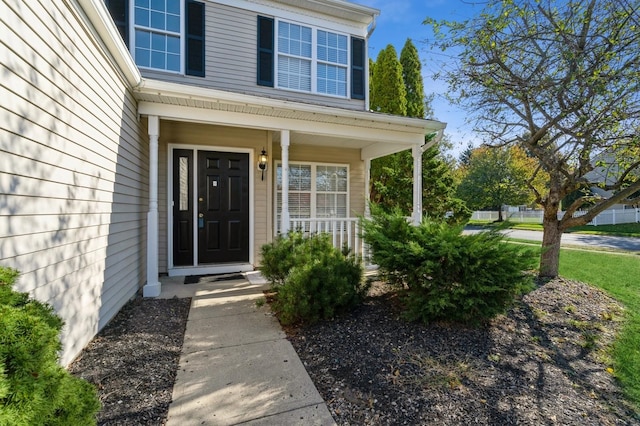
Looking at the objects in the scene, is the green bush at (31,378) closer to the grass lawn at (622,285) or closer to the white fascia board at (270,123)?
the grass lawn at (622,285)

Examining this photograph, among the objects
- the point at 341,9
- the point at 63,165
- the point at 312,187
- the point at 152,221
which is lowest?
the point at 152,221

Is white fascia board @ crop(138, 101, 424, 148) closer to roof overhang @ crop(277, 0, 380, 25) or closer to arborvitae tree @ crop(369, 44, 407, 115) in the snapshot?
roof overhang @ crop(277, 0, 380, 25)

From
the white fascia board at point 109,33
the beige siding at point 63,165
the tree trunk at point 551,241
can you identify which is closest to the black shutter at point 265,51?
the white fascia board at point 109,33

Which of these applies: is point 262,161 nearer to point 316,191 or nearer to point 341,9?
point 316,191

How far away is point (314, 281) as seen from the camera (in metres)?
3.26

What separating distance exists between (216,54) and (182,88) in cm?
222

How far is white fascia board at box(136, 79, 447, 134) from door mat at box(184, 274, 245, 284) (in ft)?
9.17

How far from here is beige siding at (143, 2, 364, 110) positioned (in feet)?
19.1

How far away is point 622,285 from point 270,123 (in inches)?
250

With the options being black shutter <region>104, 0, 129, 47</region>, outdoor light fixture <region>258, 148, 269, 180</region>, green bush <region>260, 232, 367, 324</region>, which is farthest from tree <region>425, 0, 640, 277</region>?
black shutter <region>104, 0, 129, 47</region>

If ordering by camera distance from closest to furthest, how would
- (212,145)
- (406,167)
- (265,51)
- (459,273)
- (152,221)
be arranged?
1. (459,273)
2. (152,221)
3. (212,145)
4. (265,51)
5. (406,167)

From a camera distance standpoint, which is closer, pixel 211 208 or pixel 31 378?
pixel 31 378

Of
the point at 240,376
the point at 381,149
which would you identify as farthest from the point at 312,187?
the point at 240,376

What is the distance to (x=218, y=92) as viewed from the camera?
4262mm
